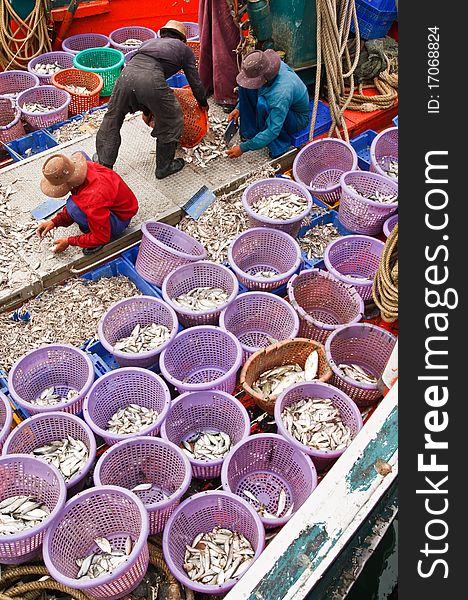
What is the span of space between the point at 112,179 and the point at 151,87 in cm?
97

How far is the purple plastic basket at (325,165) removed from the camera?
6000 millimetres

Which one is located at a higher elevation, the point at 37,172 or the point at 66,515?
the point at 37,172

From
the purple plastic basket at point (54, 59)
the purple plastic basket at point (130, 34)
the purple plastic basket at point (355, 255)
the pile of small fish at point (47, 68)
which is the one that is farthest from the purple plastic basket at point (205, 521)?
the purple plastic basket at point (130, 34)

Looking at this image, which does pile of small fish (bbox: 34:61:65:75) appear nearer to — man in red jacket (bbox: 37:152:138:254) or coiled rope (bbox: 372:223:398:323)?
man in red jacket (bbox: 37:152:138:254)

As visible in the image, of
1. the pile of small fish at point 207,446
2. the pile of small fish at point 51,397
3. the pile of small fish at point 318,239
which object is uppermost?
the pile of small fish at point 318,239

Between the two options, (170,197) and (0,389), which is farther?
(170,197)

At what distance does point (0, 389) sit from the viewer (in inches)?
177

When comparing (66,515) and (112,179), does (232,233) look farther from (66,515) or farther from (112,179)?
(66,515)

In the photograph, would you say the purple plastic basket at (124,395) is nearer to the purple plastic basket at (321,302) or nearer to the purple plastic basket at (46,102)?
the purple plastic basket at (321,302)

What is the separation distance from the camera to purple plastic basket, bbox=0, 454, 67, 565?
3.44 meters

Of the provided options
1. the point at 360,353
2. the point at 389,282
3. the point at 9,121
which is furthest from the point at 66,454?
the point at 9,121

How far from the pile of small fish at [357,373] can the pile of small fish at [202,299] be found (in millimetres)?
1060

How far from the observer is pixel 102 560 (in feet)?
12.0

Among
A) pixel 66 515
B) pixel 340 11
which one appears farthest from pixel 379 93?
pixel 66 515
